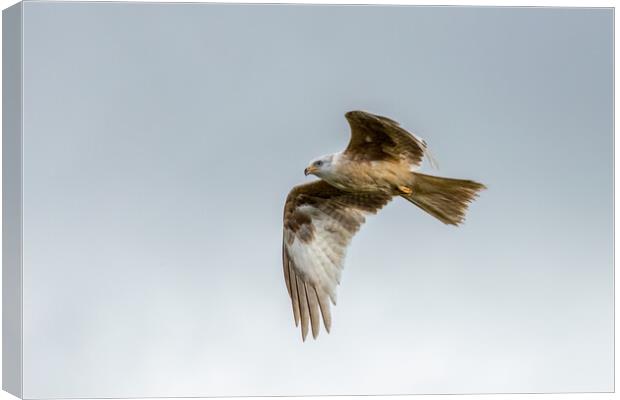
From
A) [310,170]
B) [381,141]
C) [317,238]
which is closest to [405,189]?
[381,141]

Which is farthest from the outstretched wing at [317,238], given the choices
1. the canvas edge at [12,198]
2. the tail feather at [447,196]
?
the canvas edge at [12,198]

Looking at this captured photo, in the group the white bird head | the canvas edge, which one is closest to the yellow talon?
the white bird head

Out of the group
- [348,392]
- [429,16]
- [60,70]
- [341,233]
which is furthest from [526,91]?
[60,70]

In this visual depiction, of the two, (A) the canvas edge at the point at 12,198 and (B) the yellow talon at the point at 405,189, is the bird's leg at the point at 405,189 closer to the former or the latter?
(B) the yellow talon at the point at 405,189

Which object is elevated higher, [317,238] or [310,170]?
[310,170]

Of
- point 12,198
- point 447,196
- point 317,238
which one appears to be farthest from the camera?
point 317,238

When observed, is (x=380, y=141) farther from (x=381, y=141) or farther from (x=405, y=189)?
(x=405, y=189)

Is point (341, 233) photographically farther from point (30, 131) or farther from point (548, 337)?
point (30, 131)

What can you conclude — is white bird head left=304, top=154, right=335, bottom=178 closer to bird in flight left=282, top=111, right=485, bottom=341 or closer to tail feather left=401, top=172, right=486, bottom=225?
bird in flight left=282, top=111, right=485, bottom=341
